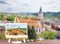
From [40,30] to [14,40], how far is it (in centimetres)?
26

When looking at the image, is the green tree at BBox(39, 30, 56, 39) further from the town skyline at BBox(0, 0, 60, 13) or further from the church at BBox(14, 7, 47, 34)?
the town skyline at BBox(0, 0, 60, 13)

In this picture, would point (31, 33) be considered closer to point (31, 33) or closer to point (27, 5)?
point (31, 33)

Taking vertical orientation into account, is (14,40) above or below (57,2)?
below

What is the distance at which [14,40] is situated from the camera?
131 cm

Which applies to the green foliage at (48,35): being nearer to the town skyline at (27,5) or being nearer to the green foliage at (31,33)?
the green foliage at (31,33)

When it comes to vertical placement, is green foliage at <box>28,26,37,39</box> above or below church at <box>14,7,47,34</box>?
below

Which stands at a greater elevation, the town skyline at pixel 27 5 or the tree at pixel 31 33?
the town skyline at pixel 27 5

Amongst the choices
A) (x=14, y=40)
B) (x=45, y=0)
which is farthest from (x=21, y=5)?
(x=14, y=40)

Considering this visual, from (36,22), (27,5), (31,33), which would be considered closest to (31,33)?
(31,33)

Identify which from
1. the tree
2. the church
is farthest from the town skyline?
the tree

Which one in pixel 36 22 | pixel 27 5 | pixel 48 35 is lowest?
pixel 48 35

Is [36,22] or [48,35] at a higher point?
[36,22]

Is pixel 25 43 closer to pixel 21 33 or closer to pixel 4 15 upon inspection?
pixel 21 33

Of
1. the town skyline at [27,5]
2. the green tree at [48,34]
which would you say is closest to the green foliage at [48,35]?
the green tree at [48,34]
